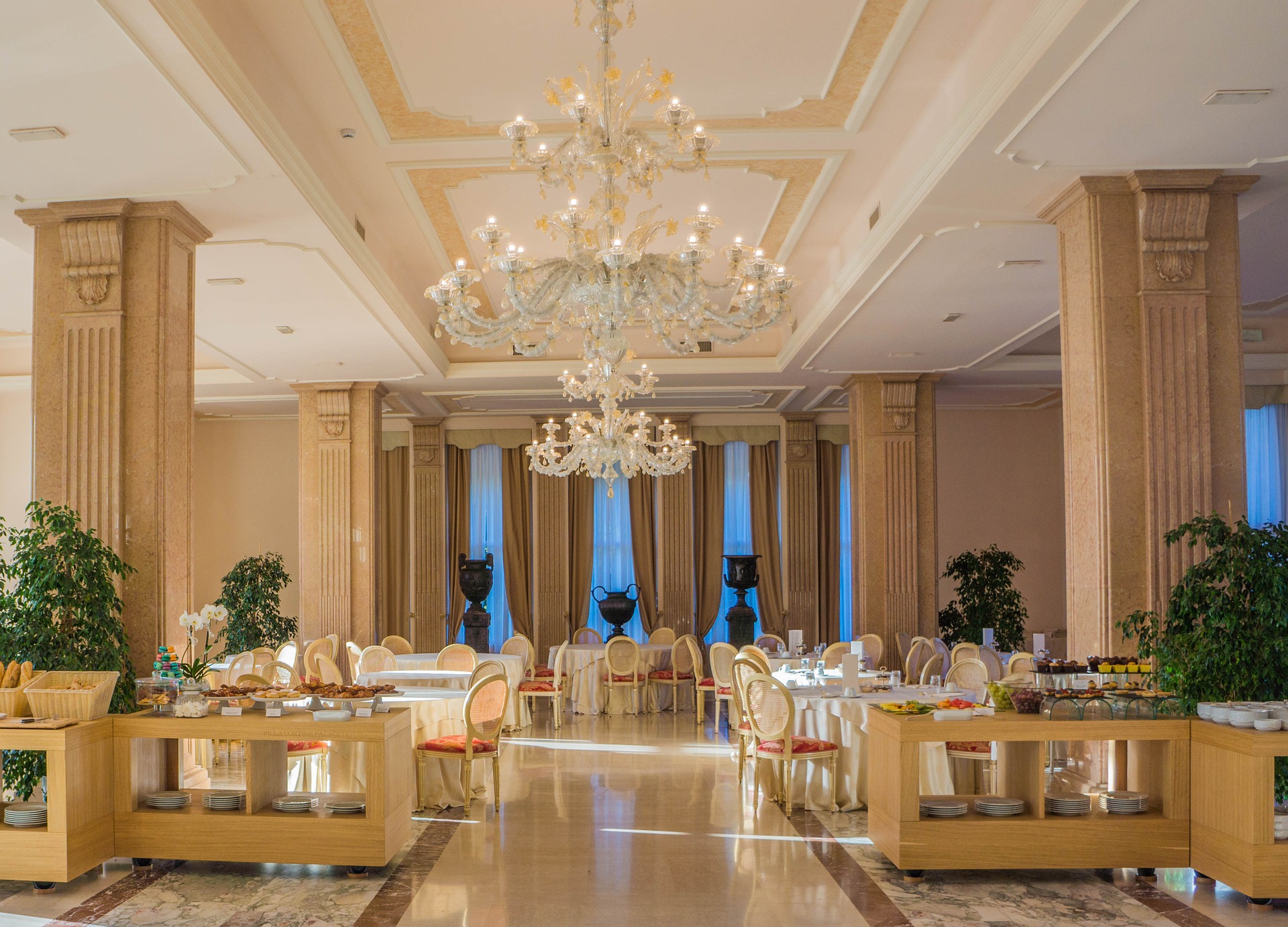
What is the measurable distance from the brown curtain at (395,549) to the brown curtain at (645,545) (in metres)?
3.46

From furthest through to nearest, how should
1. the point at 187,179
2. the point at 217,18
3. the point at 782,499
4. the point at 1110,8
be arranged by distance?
the point at 782,499 < the point at 187,179 < the point at 217,18 < the point at 1110,8

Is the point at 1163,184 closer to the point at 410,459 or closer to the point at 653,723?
the point at 653,723

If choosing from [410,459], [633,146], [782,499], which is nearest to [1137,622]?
[633,146]

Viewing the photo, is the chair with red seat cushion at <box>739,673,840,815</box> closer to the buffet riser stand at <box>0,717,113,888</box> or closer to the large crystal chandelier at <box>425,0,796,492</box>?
the large crystal chandelier at <box>425,0,796,492</box>

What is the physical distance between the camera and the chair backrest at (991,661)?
1048cm

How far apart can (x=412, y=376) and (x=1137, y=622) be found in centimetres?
878

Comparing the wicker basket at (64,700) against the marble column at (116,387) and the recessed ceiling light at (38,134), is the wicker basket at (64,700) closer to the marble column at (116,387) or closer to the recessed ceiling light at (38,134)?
the marble column at (116,387)

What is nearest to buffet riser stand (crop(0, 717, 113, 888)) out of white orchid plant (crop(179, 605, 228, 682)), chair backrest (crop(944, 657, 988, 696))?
white orchid plant (crop(179, 605, 228, 682))

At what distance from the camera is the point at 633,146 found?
15.6ft

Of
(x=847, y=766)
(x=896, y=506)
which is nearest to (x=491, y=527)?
(x=896, y=506)

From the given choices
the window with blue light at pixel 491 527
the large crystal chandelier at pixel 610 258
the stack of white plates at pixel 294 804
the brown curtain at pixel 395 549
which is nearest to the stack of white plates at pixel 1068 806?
the large crystal chandelier at pixel 610 258

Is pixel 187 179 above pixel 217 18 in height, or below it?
below

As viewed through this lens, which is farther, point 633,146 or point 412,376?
point 412,376

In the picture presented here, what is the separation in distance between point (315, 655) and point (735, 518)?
25.8 ft
